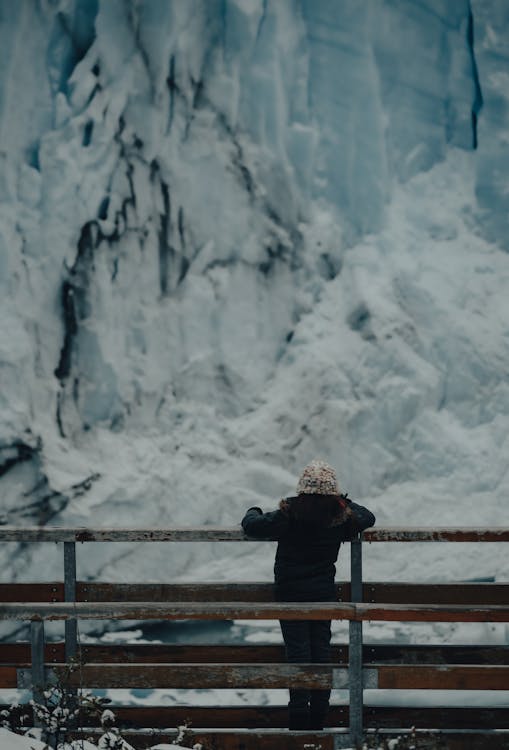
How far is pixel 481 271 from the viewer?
836cm

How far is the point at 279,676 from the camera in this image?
329 cm

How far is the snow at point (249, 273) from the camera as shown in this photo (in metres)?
7.18

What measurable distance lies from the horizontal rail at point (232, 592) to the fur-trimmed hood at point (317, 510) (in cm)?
46

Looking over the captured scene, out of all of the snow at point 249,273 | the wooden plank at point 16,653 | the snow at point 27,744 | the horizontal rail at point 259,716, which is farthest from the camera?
→ the snow at point 249,273

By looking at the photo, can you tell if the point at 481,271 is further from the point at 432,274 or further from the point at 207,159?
the point at 207,159

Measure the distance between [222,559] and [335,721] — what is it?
3.74 m

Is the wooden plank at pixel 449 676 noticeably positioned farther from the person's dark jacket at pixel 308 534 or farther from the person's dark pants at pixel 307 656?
the person's dark jacket at pixel 308 534

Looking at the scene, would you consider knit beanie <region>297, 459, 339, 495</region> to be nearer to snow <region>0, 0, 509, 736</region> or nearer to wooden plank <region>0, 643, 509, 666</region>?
wooden plank <region>0, 643, 509, 666</region>

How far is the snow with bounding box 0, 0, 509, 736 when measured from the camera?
718 cm

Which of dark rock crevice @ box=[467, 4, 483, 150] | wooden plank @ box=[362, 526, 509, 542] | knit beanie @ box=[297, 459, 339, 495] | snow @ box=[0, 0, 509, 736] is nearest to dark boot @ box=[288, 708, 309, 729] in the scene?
wooden plank @ box=[362, 526, 509, 542]

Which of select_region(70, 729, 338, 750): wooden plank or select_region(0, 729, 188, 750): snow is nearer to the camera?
select_region(0, 729, 188, 750): snow

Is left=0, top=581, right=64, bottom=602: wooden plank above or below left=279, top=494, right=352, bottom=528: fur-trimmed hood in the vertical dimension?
below

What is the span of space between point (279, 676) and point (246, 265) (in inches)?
198

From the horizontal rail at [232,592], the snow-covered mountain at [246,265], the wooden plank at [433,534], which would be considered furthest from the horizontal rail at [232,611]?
the snow-covered mountain at [246,265]
